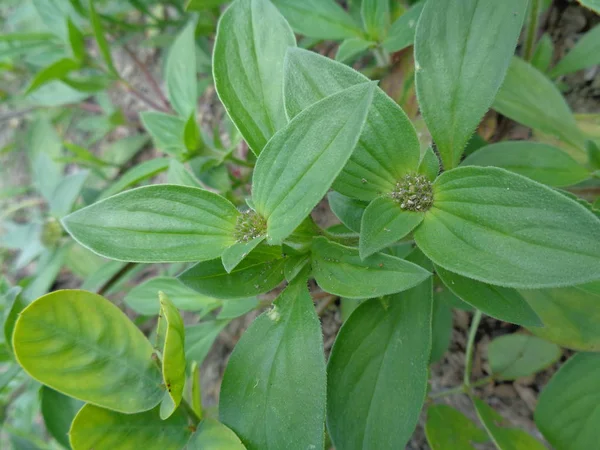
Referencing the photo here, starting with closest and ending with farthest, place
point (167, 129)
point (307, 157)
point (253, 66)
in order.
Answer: point (307, 157) < point (253, 66) < point (167, 129)

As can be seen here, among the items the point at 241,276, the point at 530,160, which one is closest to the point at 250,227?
the point at 241,276

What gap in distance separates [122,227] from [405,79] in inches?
30.3

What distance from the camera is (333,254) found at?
764 millimetres

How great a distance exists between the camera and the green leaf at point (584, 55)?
3.76 ft

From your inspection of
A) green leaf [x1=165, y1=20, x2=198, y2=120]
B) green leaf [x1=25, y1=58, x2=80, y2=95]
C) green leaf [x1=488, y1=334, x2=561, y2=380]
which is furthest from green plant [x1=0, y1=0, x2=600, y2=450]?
green leaf [x1=25, y1=58, x2=80, y2=95]

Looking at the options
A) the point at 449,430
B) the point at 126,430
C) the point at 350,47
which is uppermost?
the point at 350,47

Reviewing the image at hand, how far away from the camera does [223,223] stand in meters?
0.78

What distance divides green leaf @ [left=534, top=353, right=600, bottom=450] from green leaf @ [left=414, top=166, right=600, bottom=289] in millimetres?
440

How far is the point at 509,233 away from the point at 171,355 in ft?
1.58

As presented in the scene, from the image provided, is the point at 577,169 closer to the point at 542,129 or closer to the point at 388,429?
the point at 542,129

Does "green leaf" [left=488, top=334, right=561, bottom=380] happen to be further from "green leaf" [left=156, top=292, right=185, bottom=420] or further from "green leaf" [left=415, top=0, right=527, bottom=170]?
"green leaf" [left=156, top=292, right=185, bottom=420]

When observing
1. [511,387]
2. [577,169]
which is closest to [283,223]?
[577,169]

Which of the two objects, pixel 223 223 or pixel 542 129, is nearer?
pixel 223 223

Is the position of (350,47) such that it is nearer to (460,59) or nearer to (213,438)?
(460,59)
